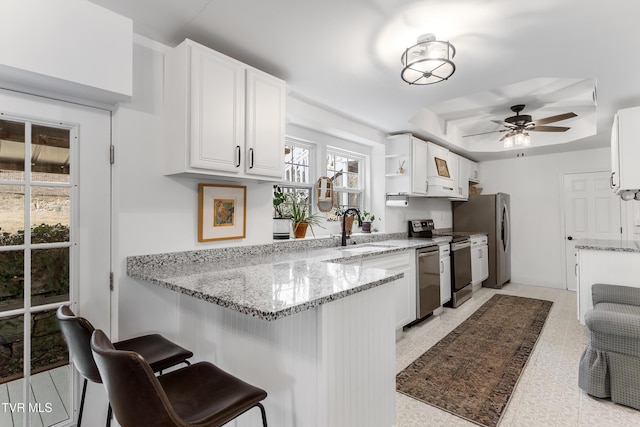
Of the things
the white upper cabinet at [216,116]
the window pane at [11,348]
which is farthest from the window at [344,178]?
the window pane at [11,348]

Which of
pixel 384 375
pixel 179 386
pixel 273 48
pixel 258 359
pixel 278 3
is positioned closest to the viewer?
pixel 179 386

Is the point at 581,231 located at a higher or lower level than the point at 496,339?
higher

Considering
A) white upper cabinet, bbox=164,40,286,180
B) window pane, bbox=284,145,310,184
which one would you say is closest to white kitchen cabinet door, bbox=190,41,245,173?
white upper cabinet, bbox=164,40,286,180

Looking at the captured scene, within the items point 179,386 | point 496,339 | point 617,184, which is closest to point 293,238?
point 179,386

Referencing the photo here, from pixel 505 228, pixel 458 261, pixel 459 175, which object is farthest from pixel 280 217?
pixel 505 228

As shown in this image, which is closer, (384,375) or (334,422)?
(334,422)

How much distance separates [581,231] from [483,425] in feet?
15.6

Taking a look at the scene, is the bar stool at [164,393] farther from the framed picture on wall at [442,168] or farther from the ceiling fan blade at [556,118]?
the framed picture on wall at [442,168]

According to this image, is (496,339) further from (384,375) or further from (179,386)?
(179,386)

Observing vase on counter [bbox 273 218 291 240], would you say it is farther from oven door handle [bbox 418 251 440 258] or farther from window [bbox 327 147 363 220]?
oven door handle [bbox 418 251 440 258]

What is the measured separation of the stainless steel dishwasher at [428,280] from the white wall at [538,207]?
9.75ft

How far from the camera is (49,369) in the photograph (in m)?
1.61

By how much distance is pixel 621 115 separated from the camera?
291 cm

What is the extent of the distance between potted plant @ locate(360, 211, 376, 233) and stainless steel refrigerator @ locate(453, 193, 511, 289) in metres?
2.43
